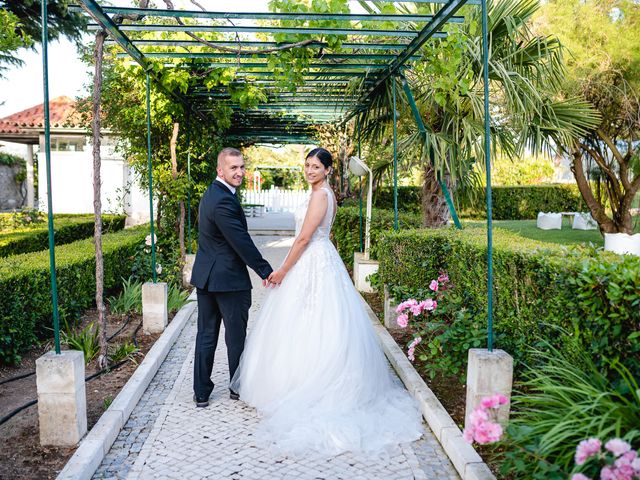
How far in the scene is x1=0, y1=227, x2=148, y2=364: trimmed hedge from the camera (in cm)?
491

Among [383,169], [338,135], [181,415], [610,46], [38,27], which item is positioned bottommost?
[181,415]

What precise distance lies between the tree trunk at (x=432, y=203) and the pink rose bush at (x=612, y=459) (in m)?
6.13

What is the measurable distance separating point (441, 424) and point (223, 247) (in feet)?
6.54

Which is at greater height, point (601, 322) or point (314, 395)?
point (601, 322)

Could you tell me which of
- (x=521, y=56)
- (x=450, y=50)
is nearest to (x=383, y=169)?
(x=521, y=56)

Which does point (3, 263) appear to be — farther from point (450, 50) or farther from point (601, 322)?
point (601, 322)

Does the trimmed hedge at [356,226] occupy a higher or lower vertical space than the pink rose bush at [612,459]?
higher

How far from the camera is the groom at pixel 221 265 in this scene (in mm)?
4219

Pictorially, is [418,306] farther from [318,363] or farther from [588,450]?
[588,450]

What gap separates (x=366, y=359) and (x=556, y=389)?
1682 millimetres

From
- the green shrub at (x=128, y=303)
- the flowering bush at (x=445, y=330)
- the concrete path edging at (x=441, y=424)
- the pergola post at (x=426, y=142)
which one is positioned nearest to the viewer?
the concrete path edging at (x=441, y=424)

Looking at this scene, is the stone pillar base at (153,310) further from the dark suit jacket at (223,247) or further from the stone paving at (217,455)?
the dark suit jacket at (223,247)

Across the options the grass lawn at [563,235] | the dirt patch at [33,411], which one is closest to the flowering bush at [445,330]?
the dirt patch at [33,411]

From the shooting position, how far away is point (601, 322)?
2.82 metres
